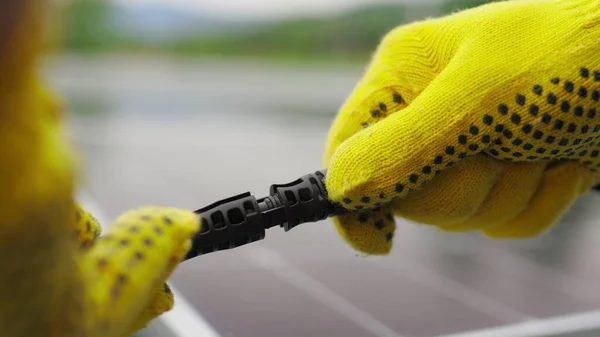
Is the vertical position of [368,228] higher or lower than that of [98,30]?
lower

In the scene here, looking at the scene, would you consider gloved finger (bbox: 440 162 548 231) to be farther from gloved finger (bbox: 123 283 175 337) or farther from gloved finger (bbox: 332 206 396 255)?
gloved finger (bbox: 123 283 175 337)

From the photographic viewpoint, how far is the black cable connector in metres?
0.52

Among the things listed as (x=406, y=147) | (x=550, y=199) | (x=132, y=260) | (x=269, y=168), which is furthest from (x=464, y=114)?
(x=269, y=168)

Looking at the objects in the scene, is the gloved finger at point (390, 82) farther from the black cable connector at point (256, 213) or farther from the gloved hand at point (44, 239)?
the gloved hand at point (44, 239)

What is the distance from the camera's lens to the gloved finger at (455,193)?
0.60 m

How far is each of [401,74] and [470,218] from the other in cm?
16

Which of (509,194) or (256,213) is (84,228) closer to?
(256,213)

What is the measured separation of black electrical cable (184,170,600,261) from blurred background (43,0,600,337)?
0.21 ft

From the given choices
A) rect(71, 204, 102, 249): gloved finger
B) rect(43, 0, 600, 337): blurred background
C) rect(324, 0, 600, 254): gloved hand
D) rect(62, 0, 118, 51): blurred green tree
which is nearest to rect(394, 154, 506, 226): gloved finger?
rect(324, 0, 600, 254): gloved hand

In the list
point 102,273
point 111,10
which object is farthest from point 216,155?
point 102,273

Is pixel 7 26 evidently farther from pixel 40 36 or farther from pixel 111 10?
pixel 111 10

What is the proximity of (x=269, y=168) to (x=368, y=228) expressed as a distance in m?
1.85

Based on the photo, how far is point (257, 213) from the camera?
1.72ft

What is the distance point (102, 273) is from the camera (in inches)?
15.6
